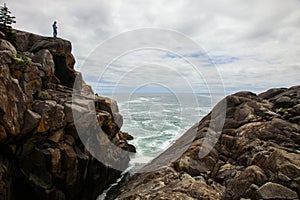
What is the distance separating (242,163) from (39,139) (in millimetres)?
12274

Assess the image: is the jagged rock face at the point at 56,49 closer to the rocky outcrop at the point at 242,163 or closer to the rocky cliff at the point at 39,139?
the rocky cliff at the point at 39,139

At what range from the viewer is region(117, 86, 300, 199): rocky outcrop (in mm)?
6852

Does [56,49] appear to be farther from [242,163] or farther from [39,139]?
[242,163]

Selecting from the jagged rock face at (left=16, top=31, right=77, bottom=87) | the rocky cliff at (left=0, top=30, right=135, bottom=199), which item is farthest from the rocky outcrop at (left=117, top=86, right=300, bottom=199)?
Answer: the jagged rock face at (left=16, top=31, right=77, bottom=87)

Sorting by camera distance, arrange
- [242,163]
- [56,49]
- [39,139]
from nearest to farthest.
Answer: [242,163] < [39,139] < [56,49]

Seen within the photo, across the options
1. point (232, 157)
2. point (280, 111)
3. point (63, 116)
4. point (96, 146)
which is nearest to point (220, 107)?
point (280, 111)

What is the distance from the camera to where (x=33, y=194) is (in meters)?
12.3

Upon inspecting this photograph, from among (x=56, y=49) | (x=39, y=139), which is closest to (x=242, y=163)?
(x=39, y=139)

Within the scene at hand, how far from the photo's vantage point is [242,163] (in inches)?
364

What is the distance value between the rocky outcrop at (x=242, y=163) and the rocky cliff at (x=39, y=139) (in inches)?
215

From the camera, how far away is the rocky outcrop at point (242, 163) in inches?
270

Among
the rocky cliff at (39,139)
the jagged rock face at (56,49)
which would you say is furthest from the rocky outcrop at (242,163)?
the jagged rock face at (56,49)

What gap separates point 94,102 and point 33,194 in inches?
321

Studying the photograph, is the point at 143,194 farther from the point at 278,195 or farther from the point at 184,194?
the point at 278,195
